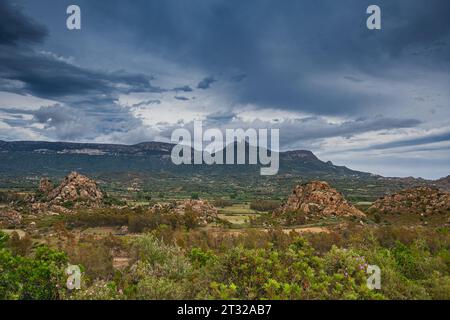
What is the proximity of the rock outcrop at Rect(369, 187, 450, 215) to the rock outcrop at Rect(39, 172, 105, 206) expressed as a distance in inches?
3735

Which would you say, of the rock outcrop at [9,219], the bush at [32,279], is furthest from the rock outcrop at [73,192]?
the bush at [32,279]

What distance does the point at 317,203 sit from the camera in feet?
344

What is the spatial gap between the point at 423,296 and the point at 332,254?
4.95 m

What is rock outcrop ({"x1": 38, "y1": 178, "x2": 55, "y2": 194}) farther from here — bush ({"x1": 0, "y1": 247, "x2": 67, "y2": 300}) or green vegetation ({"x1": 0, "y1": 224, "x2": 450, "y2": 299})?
bush ({"x1": 0, "y1": 247, "x2": 67, "y2": 300})

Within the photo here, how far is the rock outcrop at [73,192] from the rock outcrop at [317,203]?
66.7 meters

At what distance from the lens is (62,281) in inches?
884

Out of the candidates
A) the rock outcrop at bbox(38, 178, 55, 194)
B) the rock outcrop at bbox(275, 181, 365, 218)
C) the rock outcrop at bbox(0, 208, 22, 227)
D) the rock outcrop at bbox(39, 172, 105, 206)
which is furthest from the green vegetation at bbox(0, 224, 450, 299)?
the rock outcrop at bbox(38, 178, 55, 194)

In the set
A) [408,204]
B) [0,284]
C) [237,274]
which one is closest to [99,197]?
[408,204]

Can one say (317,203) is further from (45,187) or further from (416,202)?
(45,187)

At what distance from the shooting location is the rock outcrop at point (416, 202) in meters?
96.4

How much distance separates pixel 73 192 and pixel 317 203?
275 feet

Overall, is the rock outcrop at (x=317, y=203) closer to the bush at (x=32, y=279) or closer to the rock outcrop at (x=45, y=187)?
the rock outcrop at (x=45, y=187)
